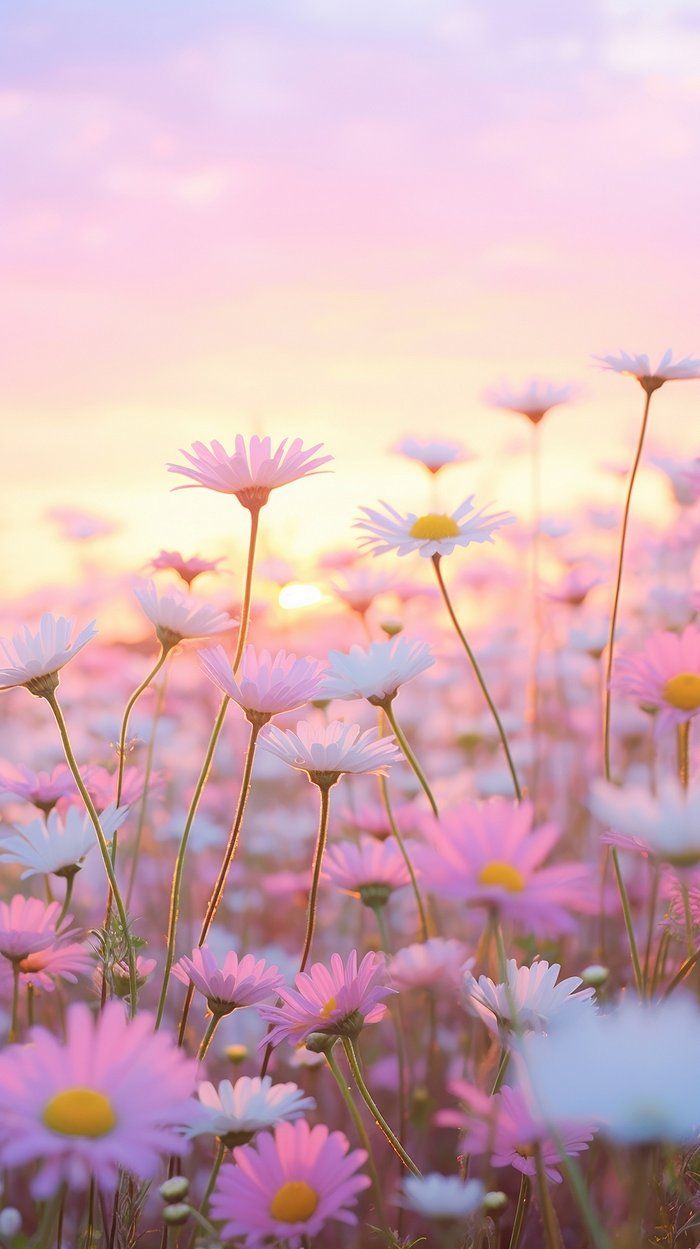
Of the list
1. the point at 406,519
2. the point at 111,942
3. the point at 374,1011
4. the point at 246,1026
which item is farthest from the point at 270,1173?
the point at 246,1026

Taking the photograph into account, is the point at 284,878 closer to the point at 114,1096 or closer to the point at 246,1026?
the point at 246,1026

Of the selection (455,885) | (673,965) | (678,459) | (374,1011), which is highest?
(678,459)

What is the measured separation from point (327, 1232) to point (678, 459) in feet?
6.64

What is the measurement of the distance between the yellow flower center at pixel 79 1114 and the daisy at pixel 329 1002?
316 millimetres

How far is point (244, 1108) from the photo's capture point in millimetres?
1104

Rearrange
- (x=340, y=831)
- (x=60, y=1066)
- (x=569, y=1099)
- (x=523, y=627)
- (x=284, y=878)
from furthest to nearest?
(x=523, y=627) < (x=340, y=831) < (x=284, y=878) < (x=60, y=1066) < (x=569, y=1099)

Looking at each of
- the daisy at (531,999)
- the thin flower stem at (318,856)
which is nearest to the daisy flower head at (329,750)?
the thin flower stem at (318,856)

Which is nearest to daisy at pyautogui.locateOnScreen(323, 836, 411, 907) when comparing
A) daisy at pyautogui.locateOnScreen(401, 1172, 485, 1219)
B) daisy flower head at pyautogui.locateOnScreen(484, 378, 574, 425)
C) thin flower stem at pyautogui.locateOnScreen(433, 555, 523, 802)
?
thin flower stem at pyautogui.locateOnScreen(433, 555, 523, 802)

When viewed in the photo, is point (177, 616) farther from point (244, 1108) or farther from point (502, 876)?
point (502, 876)

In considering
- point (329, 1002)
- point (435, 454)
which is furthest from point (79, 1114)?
point (435, 454)

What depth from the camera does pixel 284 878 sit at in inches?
95.8

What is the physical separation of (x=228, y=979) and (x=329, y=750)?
0.84ft

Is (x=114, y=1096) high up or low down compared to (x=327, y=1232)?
up

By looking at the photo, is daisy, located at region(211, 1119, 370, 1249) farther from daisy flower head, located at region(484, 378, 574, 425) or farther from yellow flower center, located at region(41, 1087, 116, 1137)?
daisy flower head, located at region(484, 378, 574, 425)
